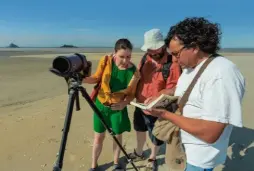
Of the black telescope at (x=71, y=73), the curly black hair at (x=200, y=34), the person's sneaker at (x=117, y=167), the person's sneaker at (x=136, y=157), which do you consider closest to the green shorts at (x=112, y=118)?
the person's sneaker at (x=117, y=167)

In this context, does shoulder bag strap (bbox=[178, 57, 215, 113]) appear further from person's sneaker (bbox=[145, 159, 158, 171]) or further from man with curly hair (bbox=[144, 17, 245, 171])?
person's sneaker (bbox=[145, 159, 158, 171])

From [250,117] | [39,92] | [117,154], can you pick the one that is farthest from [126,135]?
[39,92]

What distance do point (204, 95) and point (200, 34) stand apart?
1.33 feet

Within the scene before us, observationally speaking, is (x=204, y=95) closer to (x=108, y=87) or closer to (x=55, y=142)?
(x=108, y=87)

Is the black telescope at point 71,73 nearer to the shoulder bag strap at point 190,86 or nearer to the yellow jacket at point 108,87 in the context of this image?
the shoulder bag strap at point 190,86

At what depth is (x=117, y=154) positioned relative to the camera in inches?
160

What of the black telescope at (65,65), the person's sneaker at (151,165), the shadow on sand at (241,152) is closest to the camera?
the black telescope at (65,65)

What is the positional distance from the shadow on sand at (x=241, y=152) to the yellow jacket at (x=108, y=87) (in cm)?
173

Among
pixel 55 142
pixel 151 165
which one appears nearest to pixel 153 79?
pixel 151 165

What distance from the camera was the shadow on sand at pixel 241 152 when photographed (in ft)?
13.9

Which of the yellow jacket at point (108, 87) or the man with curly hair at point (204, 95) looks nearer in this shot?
the man with curly hair at point (204, 95)

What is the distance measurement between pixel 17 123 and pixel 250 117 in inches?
185

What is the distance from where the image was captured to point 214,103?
1820 mm

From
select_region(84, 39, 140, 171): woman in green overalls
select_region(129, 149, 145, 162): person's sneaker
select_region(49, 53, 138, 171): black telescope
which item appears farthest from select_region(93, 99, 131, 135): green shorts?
select_region(49, 53, 138, 171): black telescope
